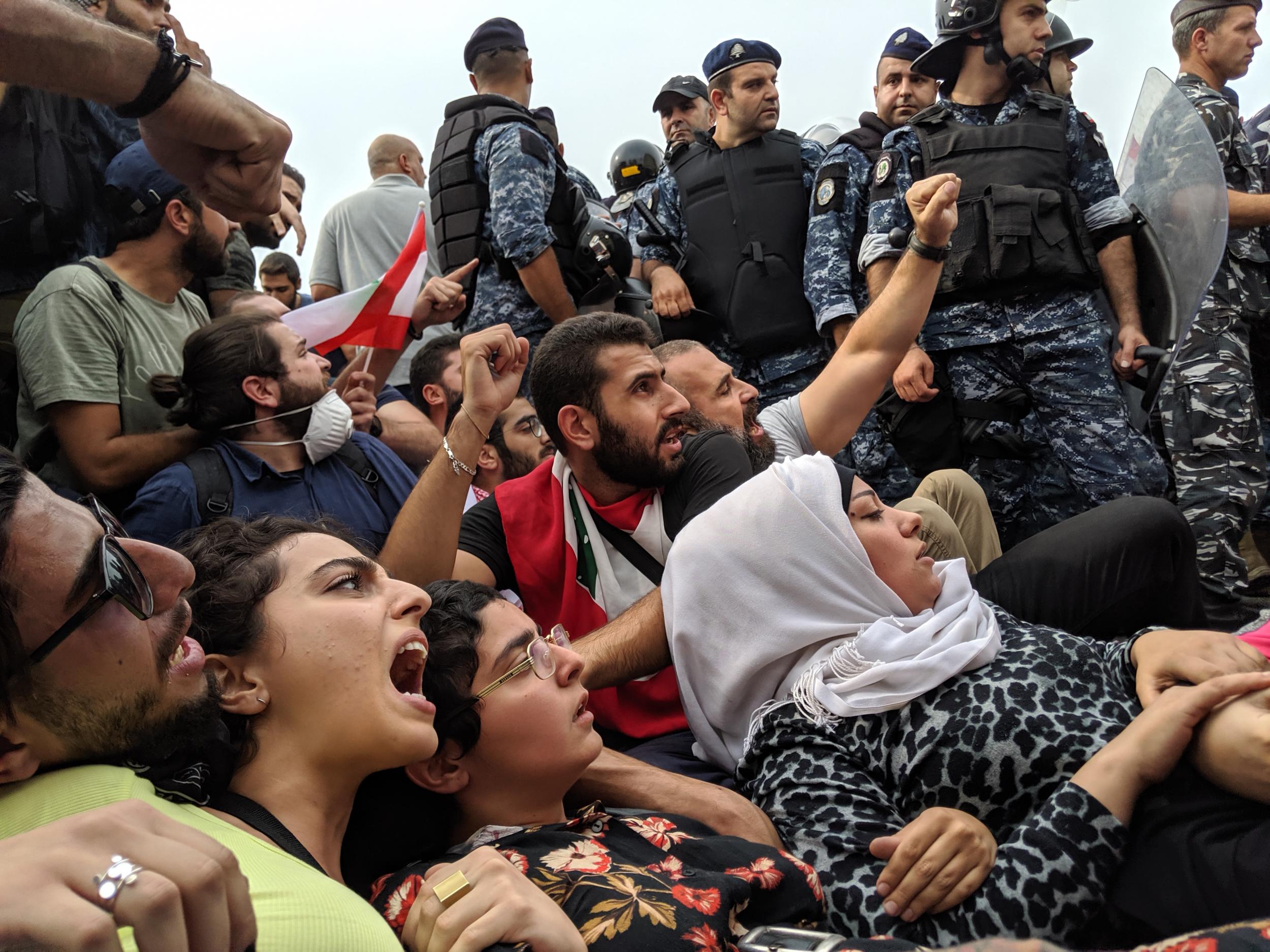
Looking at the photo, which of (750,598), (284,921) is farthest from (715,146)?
(284,921)

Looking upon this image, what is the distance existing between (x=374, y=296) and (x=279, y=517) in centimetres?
214

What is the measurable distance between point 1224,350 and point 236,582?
4384 mm

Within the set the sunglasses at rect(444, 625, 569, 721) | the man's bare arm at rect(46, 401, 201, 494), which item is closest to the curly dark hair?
the sunglasses at rect(444, 625, 569, 721)

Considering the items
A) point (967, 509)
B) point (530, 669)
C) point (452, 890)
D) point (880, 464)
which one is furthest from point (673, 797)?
point (880, 464)

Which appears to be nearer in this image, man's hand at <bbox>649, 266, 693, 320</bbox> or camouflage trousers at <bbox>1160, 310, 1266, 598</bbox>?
camouflage trousers at <bbox>1160, 310, 1266, 598</bbox>

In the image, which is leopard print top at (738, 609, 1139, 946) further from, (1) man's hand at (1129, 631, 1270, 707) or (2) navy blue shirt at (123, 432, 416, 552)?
(2) navy blue shirt at (123, 432, 416, 552)

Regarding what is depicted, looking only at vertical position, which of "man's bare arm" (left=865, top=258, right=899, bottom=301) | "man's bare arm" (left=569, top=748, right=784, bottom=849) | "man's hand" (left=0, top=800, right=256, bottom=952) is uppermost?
"man's bare arm" (left=865, top=258, right=899, bottom=301)

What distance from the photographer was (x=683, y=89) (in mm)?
7023

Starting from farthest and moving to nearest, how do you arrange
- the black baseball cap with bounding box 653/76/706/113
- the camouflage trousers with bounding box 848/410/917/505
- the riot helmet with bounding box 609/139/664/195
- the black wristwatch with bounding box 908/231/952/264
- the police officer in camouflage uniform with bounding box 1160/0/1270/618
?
the riot helmet with bounding box 609/139/664/195, the black baseball cap with bounding box 653/76/706/113, the camouflage trousers with bounding box 848/410/917/505, the police officer in camouflage uniform with bounding box 1160/0/1270/618, the black wristwatch with bounding box 908/231/952/264

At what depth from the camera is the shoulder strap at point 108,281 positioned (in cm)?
333

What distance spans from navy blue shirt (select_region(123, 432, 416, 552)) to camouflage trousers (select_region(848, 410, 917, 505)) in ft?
7.26

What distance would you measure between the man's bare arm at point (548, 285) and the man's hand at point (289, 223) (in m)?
1.04

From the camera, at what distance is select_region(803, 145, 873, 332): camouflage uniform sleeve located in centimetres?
464

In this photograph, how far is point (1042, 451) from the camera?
14.0 feet
